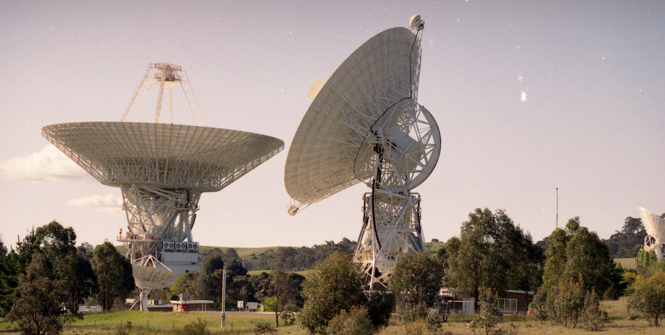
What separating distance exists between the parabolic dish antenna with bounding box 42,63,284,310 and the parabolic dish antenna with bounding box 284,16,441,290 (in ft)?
71.4

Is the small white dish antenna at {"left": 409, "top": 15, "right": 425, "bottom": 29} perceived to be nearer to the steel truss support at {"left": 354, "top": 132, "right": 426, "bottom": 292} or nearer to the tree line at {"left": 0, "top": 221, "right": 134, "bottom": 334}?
the steel truss support at {"left": 354, "top": 132, "right": 426, "bottom": 292}

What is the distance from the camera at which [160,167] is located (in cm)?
8050

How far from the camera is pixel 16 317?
44.4 m

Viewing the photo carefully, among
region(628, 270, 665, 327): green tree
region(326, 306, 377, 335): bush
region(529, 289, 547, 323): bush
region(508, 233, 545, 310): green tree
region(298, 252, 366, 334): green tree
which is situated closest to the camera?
region(326, 306, 377, 335): bush

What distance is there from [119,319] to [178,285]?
23.6 metres

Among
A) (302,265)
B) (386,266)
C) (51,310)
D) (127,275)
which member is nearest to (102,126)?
(127,275)

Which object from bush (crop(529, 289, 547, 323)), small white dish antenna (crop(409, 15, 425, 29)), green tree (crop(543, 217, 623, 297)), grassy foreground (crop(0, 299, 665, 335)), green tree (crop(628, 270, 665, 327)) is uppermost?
small white dish antenna (crop(409, 15, 425, 29))

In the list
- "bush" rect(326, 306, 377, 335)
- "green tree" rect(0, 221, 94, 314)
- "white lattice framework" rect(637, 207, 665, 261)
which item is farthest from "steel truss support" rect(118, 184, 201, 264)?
"white lattice framework" rect(637, 207, 665, 261)

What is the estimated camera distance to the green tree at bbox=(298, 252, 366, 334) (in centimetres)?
4100

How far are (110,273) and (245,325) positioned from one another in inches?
1195

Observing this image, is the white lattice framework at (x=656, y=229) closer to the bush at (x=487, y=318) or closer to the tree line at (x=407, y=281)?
the tree line at (x=407, y=281)

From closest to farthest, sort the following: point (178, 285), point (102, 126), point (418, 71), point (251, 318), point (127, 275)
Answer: point (418, 71) < point (251, 318) < point (102, 126) < point (127, 275) < point (178, 285)

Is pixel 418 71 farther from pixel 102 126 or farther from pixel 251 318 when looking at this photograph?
pixel 102 126

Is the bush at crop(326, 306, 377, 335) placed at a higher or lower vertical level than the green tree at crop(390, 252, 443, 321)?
lower
